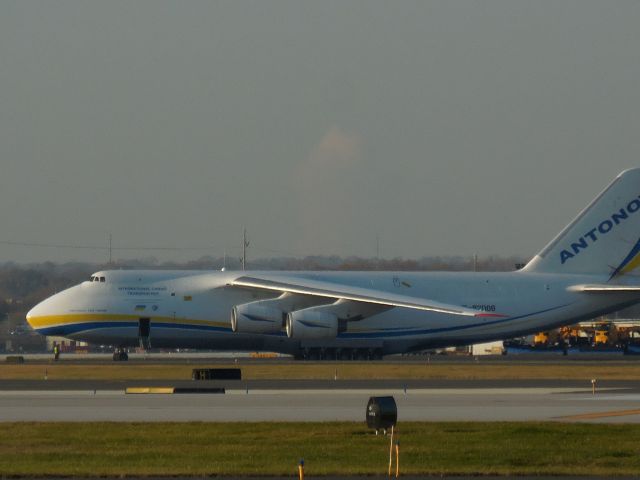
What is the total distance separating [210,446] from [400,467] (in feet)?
14.5

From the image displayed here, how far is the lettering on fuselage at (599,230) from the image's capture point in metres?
66.8

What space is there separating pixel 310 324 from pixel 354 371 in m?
10.2

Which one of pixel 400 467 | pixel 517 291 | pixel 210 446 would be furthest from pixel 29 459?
pixel 517 291

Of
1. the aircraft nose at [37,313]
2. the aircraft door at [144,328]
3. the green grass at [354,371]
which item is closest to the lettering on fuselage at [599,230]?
the green grass at [354,371]

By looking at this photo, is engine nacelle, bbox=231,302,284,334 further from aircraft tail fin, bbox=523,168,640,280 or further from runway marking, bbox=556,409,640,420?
runway marking, bbox=556,409,640,420

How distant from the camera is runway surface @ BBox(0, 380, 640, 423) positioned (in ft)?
98.7

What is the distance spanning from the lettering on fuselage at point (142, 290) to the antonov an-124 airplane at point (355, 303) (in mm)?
47

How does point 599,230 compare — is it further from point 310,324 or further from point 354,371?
point 354,371

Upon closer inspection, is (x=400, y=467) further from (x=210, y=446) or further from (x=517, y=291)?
(x=517, y=291)

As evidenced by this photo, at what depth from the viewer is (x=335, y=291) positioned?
207 feet

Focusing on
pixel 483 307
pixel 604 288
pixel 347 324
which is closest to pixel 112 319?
pixel 347 324

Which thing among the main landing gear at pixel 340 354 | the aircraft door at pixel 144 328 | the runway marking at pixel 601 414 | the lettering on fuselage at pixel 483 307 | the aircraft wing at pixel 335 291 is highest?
the aircraft wing at pixel 335 291

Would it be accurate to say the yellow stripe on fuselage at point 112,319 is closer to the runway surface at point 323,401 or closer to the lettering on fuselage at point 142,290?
the lettering on fuselage at point 142,290

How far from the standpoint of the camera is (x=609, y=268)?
66625 millimetres
